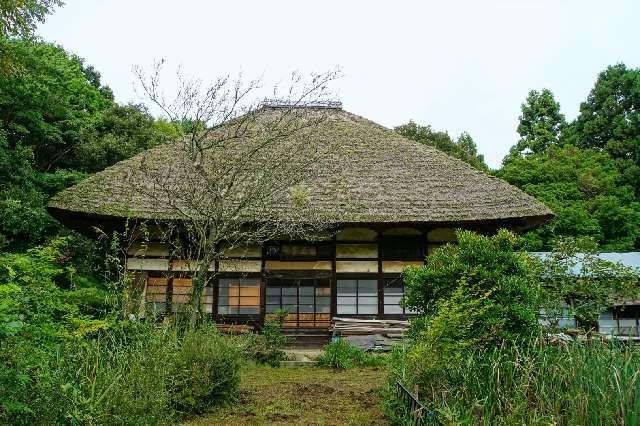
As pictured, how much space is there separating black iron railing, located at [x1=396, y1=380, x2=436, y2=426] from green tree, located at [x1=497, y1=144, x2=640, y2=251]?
16607mm

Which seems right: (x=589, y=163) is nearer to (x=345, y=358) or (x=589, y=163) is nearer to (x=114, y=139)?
(x=345, y=358)

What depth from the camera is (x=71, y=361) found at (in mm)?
4930

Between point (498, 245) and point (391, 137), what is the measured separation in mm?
10869

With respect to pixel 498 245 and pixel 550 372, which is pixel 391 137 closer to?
pixel 498 245

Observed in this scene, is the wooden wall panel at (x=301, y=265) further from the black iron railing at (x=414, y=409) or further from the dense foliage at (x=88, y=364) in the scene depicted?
the black iron railing at (x=414, y=409)

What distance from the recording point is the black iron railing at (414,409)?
14.6ft

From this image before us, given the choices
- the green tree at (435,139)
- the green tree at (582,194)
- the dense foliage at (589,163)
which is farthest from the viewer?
the green tree at (435,139)

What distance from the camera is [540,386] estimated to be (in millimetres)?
4484

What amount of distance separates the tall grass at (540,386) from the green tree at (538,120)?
2663 cm

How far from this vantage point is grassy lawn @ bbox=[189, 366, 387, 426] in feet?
19.7

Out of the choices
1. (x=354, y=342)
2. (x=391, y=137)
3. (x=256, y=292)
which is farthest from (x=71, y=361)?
(x=391, y=137)

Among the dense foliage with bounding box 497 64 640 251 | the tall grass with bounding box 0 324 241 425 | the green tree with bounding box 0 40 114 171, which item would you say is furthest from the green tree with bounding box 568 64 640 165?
the tall grass with bounding box 0 324 241 425

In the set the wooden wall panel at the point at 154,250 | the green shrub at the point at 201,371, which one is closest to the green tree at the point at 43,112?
the wooden wall panel at the point at 154,250

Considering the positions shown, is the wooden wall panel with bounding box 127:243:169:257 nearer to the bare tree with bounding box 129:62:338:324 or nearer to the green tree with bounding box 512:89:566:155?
the bare tree with bounding box 129:62:338:324
